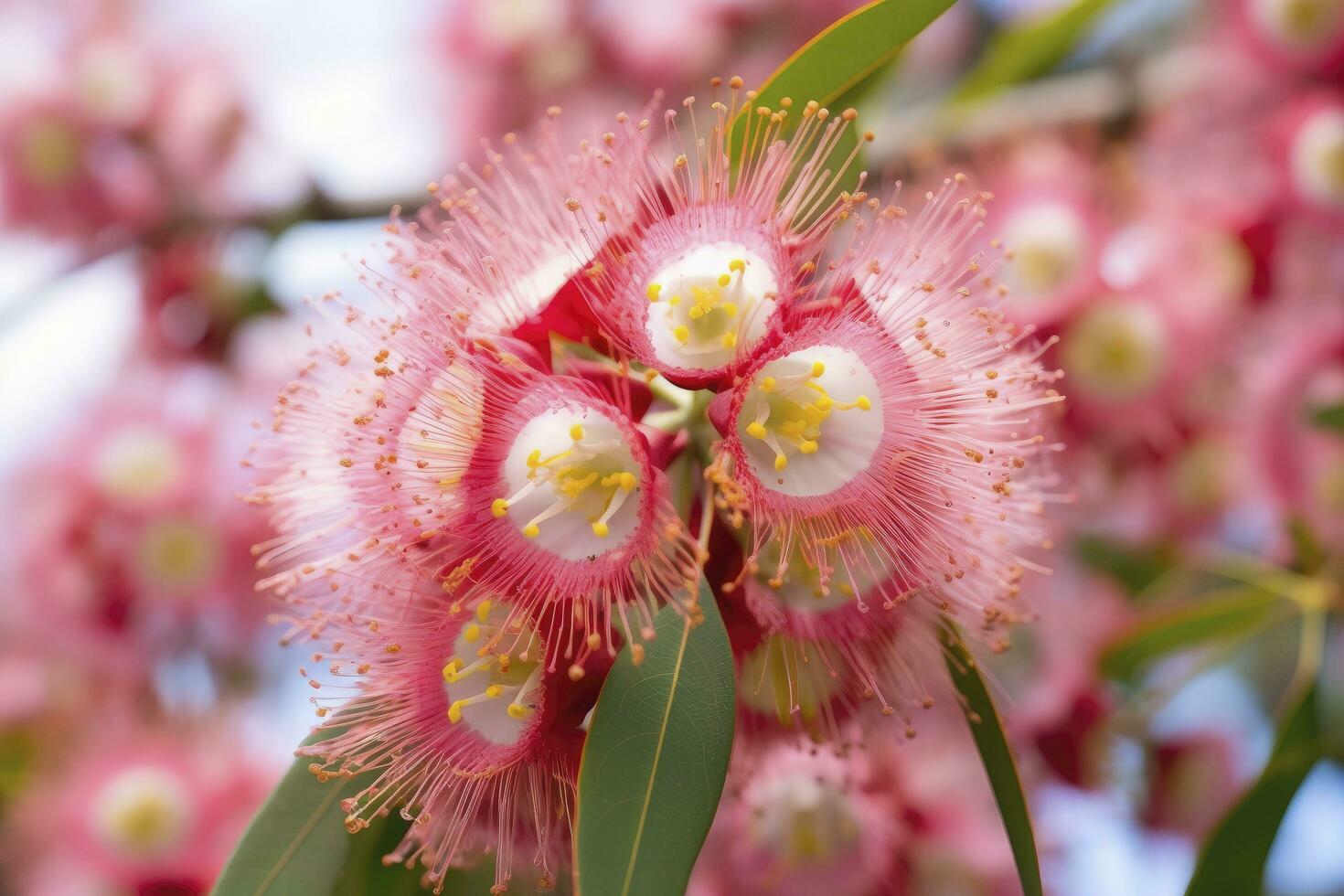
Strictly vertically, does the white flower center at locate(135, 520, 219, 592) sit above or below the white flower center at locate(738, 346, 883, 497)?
above

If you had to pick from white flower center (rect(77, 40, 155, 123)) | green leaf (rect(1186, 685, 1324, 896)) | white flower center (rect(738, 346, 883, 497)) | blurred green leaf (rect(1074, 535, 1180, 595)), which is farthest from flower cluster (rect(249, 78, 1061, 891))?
white flower center (rect(77, 40, 155, 123))

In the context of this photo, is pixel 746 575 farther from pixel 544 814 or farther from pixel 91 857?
pixel 91 857

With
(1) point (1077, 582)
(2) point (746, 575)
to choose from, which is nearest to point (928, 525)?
(2) point (746, 575)

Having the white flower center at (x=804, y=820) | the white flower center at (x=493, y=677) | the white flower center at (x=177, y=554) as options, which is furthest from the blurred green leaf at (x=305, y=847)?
the white flower center at (x=177, y=554)

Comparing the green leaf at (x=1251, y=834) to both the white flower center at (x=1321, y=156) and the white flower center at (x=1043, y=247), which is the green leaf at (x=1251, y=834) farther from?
the white flower center at (x=1321, y=156)

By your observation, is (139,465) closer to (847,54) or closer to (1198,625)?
(847,54)

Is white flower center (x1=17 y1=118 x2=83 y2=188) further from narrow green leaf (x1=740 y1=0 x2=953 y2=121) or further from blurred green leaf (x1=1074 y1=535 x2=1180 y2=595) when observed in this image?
blurred green leaf (x1=1074 y1=535 x2=1180 y2=595)
